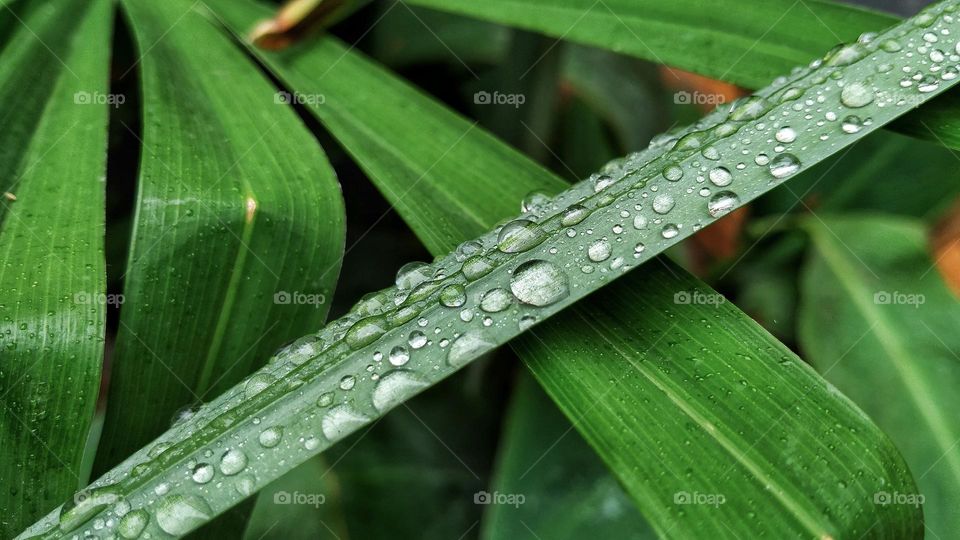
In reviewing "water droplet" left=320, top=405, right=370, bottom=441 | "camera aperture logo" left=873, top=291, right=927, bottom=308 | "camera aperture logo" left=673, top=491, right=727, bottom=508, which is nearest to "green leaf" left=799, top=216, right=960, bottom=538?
"camera aperture logo" left=873, top=291, right=927, bottom=308

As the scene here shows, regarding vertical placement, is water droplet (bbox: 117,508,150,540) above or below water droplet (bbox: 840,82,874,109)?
below

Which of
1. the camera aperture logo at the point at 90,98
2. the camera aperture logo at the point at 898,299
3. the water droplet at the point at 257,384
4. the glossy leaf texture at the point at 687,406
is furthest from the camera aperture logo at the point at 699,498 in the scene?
the camera aperture logo at the point at 90,98

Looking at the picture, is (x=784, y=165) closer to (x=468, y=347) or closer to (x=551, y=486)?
(x=468, y=347)

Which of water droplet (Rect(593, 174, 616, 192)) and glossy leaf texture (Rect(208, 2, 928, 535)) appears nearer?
glossy leaf texture (Rect(208, 2, 928, 535))

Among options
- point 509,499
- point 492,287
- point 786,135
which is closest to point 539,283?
point 492,287

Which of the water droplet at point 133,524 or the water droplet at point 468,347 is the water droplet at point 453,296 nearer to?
the water droplet at point 468,347

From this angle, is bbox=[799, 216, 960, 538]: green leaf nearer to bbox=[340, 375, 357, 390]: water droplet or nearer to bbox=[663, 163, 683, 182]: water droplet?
bbox=[663, 163, 683, 182]: water droplet

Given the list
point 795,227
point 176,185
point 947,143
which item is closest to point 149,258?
point 176,185
